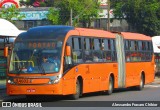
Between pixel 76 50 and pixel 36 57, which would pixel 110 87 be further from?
pixel 36 57

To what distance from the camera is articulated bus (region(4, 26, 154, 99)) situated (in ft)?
66.3

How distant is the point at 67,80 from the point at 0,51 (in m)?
10.7

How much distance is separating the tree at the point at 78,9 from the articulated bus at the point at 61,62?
143 feet

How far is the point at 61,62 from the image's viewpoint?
806 inches

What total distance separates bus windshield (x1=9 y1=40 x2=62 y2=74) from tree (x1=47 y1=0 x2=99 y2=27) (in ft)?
155

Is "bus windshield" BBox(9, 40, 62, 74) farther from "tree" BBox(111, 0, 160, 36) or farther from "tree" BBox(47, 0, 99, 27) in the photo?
"tree" BBox(111, 0, 160, 36)

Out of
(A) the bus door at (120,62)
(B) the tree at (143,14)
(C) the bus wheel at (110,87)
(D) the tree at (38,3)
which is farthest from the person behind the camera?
(D) the tree at (38,3)

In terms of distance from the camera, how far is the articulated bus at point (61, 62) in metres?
20.2

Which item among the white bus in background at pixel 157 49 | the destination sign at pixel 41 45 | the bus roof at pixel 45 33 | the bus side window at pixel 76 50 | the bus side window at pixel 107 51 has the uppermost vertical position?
the bus roof at pixel 45 33

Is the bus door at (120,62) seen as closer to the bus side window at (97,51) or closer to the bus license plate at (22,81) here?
the bus side window at (97,51)

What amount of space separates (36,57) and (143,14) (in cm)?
5132

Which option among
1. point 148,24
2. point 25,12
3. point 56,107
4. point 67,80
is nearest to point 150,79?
point 67,80

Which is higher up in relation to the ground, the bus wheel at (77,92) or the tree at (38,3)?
the bus wheel at (77,92)

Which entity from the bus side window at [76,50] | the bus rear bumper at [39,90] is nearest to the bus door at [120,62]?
the bus side window at [76,50]
